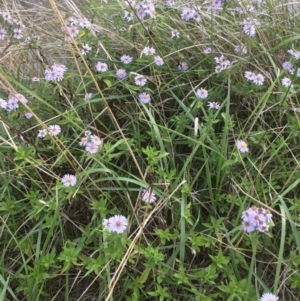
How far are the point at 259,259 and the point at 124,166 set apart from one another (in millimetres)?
458

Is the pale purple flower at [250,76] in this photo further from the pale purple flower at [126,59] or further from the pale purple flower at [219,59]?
the pale purple flower at [126,59]

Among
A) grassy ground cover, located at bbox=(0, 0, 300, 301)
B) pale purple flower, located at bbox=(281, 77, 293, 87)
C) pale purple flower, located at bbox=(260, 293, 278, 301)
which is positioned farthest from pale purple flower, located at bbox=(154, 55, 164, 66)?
→ pale purple flower, located at bbox=(260, 293, 278, 301)

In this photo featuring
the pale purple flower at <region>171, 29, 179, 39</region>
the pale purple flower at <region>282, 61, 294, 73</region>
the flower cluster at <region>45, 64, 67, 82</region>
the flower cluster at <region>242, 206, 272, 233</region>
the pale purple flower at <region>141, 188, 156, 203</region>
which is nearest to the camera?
the flower cluster at <region>242, 206, 272, 233</region>

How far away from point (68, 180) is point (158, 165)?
9.8 inches

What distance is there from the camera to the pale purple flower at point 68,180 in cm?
125

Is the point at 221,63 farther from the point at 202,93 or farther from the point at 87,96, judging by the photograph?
the point at 87,96

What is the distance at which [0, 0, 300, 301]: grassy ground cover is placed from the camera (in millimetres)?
1184

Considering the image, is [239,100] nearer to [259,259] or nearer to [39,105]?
[259,259]

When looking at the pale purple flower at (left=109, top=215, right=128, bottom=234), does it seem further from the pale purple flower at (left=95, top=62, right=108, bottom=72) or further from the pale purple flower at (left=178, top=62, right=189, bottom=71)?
the pale purple flower at (left=178, top=62, right=189, bottom=71)

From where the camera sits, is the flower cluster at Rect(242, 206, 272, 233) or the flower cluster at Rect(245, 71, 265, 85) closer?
the flower cluster at Rect(242, 206, 272, 233)

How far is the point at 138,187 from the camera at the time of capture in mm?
1353

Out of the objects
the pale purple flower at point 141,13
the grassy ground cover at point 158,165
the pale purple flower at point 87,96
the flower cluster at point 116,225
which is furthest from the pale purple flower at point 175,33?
the flower cluster at point 116,225

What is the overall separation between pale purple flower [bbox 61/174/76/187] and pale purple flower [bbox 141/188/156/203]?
0.18m

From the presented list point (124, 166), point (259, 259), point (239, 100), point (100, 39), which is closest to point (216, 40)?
point (239, 100)
